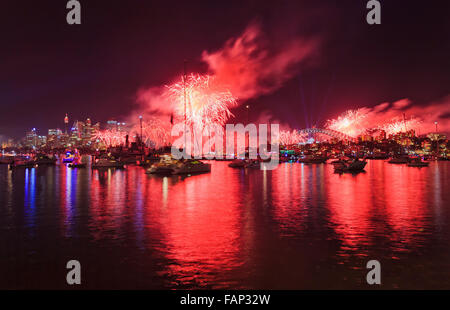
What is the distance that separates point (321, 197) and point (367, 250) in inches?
499

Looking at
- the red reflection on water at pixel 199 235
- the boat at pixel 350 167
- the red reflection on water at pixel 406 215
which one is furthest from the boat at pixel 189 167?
the red reflection on water at pixel 406 215

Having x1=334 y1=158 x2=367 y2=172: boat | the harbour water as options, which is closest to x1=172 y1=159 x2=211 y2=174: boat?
x1=334 y1=158 x2=367 y2=172: boat

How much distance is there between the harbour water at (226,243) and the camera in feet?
28.6

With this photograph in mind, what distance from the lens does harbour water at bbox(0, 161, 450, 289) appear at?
28.6ft

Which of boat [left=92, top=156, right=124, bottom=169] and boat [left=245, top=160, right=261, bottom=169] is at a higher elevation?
boat [left=92, top=156, right=124, bottom=169]

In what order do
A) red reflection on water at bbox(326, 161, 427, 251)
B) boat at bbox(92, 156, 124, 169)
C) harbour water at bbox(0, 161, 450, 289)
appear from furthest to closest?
boat at bbox(92, 156, 124, 169)
red reflection on water at bbox(326, 161, 427, 251)
harbour water at bbox(0, 161, 450, 289)

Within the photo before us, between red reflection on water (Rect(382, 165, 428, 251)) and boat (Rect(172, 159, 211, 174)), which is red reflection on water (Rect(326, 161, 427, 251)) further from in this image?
boat (Rect(172, 159, 211, 174))

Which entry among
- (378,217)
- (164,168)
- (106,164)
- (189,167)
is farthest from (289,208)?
(106,164)

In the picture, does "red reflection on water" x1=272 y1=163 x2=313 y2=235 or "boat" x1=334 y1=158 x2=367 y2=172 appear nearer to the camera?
"red reflection on water" x1=272 y1=163 x2=313 y2=235

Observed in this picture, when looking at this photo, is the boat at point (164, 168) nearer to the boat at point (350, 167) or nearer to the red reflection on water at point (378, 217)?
the boat at point (350, 167)

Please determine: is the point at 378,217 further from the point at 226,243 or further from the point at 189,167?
the point at 189,167

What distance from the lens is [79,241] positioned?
12.3 meters

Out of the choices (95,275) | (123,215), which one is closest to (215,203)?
(123,215)

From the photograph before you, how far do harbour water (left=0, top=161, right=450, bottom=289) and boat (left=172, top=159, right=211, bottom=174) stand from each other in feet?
72.9
